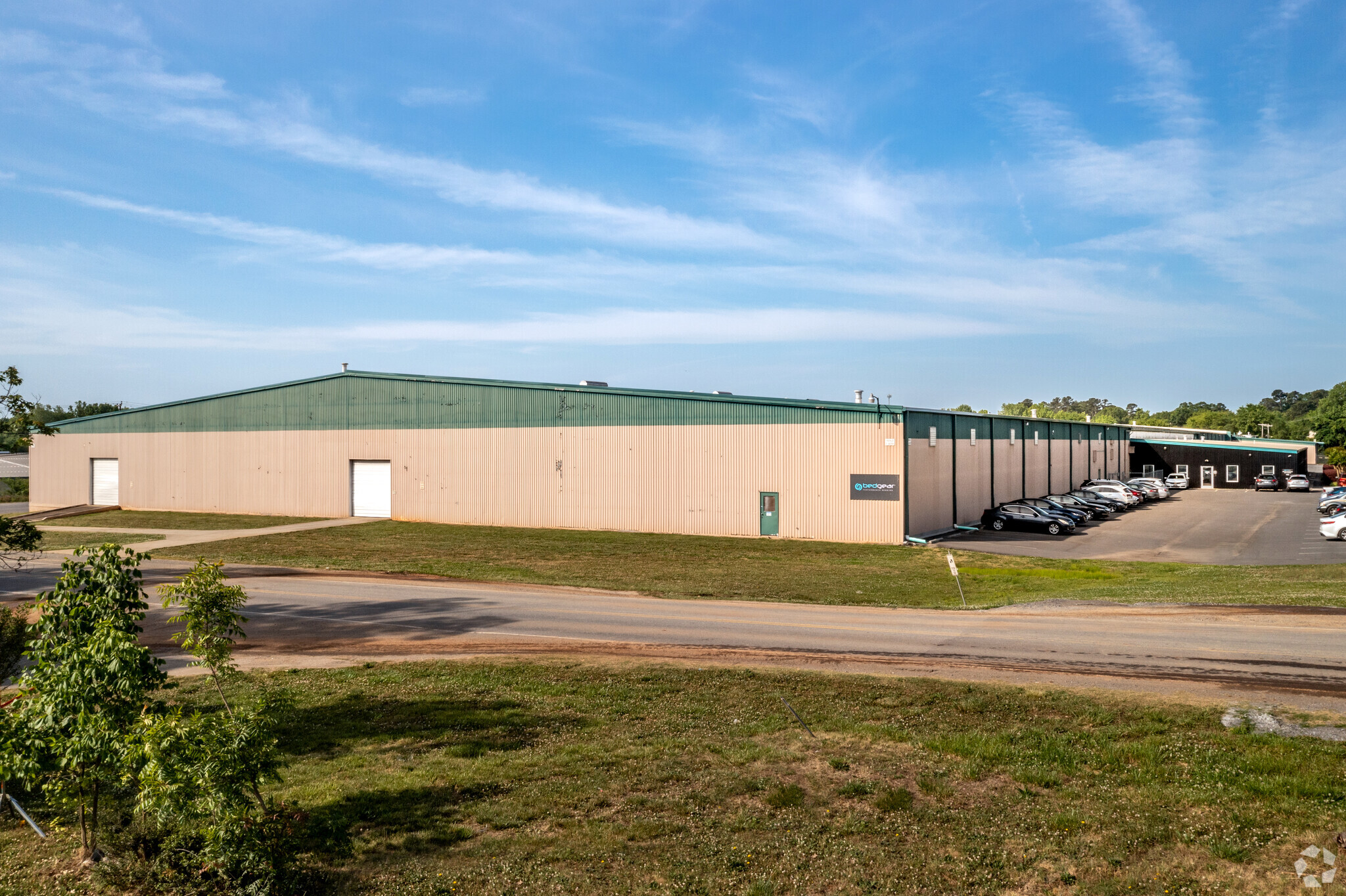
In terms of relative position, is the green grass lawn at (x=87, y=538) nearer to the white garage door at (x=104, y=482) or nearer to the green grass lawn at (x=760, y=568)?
the green grass lawn at (x=760, y=568)

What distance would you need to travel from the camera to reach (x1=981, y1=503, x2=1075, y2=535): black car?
4491 centimetres

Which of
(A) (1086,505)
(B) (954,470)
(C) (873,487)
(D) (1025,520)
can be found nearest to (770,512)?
(C) (873,487)

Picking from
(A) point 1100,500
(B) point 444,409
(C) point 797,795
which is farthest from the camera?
(A) point 1100,500

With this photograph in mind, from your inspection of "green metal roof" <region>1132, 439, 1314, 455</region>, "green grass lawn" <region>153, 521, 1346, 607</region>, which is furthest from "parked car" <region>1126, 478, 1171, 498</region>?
"green grass lawn" <region>153, 521, 1346, 607</region>

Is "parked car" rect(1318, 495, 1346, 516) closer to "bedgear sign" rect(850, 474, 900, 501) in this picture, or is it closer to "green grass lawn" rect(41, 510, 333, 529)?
"bedgear sign" rect(850, 474, 900, 501)

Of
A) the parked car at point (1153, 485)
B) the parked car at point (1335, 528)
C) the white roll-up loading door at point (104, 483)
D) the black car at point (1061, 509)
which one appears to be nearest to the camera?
the parked car at point (1335, 528)

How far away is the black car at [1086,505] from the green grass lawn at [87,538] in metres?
48.8

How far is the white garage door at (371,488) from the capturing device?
49219mm

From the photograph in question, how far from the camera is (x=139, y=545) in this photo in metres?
38.4

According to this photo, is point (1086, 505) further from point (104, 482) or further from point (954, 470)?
point (104, 482)

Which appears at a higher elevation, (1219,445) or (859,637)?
(1219,445)

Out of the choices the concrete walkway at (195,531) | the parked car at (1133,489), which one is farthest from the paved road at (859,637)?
the parked car at (1133,489)

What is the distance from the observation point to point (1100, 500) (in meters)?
56.7

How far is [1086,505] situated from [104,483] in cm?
6374
